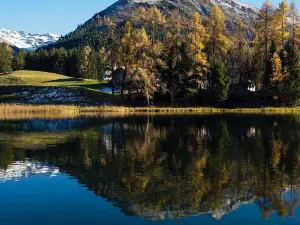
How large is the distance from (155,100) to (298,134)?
2191 inches

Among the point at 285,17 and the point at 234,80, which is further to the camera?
the point at 234,80

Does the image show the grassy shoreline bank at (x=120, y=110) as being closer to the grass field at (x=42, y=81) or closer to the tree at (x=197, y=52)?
the tree at (x=197, y=52)

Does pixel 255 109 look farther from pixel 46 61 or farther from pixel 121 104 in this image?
pixel 46 61

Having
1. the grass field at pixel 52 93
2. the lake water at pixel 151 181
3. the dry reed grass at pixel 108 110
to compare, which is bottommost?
the lake water at pixel 151 181

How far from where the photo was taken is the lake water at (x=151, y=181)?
1633 cm

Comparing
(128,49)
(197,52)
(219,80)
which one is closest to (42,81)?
(128,49)

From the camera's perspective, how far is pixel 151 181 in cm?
2147

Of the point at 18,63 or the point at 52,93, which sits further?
the point at 18,63

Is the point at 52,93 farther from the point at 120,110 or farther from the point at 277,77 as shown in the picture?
the point at 277,77

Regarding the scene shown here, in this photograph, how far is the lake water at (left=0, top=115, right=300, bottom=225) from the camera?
1633 centimetres

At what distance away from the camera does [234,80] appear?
97062 millimetres

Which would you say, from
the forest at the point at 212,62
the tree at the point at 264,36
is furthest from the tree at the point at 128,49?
the tree at the point at 264,36

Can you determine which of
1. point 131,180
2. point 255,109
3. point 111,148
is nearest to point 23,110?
point 255,109

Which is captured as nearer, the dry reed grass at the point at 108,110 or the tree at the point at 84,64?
the dry reed grass at the point at 108,110
